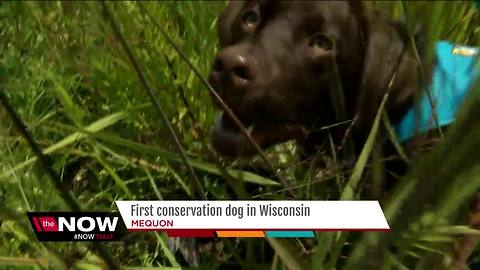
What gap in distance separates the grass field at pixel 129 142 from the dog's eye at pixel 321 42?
152 millimetres

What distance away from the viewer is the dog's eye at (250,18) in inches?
48.0

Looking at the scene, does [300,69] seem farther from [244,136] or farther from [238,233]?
[238,233]

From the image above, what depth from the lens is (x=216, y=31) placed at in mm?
1364

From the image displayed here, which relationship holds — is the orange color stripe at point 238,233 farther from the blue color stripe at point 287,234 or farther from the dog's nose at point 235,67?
the dog's nose at point 235,67

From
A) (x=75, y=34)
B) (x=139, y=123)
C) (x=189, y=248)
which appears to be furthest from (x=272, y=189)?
(x=75, y=34)

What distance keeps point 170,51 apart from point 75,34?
0.25m

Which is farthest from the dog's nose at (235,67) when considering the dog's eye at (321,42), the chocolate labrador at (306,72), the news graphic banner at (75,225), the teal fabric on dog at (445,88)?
the news graphic banner at (75,225)

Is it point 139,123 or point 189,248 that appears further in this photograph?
point 139,123

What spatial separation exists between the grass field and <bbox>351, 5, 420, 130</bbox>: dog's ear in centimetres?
7

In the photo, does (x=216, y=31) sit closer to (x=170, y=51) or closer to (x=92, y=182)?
(x=170, y=51)

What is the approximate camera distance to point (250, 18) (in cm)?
123

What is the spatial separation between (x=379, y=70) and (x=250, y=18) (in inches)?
9.0

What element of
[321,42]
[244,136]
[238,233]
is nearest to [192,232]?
[238,233]

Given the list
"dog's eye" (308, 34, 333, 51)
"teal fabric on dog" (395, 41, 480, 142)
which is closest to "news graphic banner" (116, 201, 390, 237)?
"teal fabric on dog" (395, 41, 480, 142)
